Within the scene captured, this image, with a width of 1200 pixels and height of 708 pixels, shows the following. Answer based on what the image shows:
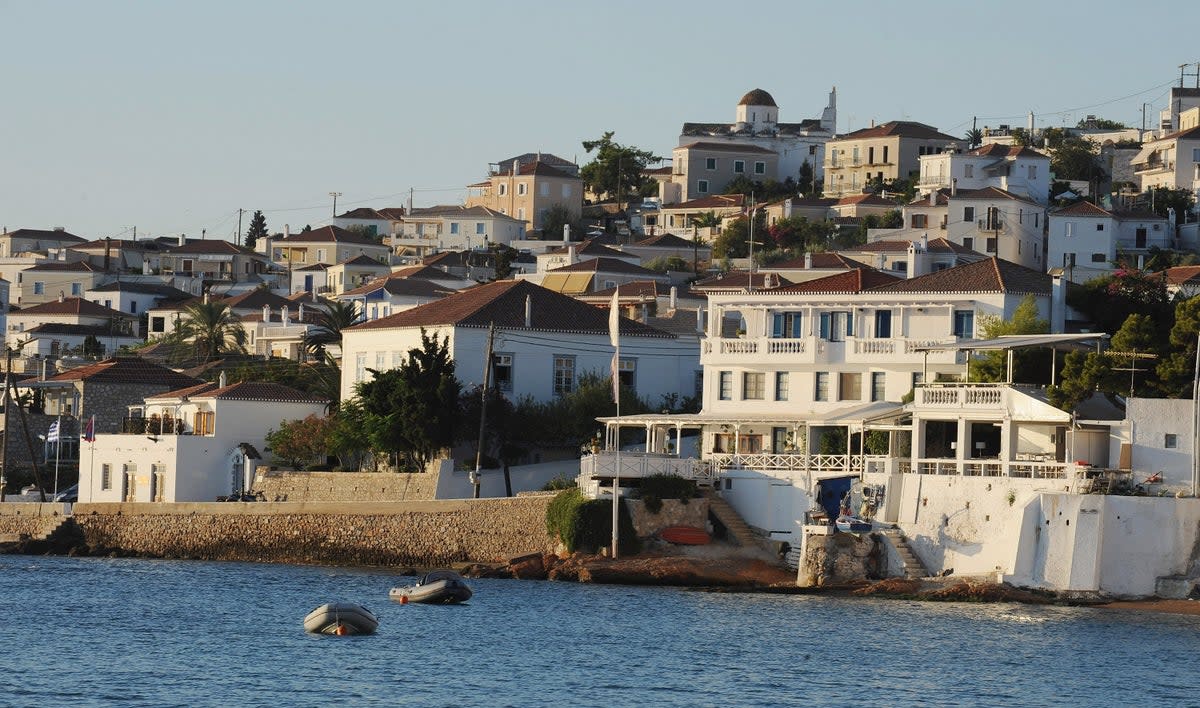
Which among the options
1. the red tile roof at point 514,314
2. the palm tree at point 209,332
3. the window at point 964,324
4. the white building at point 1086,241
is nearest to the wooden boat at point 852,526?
the window at point 964,324

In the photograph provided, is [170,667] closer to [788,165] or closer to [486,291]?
[486,291]

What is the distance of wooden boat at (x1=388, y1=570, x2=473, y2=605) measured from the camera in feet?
180

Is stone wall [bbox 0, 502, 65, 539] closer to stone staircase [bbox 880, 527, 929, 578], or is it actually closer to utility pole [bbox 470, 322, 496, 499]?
utility pole [bbox 470, 322, 496, 499]

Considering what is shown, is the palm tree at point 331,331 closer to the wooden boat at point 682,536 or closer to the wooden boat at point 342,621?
the wooden boat at point 682,536

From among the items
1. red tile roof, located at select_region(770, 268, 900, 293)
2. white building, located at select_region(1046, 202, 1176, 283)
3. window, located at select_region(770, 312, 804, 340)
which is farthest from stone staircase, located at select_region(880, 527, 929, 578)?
white building, located at select_region(1046, 202, 1176, 283)

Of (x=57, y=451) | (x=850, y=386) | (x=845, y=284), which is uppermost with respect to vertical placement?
(x=845, y=284)

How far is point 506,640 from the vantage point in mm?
47750

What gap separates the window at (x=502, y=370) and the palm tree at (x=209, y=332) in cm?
2968

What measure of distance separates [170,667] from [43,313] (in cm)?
8718

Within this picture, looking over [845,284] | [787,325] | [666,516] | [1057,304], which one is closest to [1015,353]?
[1057,304]

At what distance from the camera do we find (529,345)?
2977 inches

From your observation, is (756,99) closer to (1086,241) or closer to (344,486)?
(1086,241)

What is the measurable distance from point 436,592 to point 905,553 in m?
12.8

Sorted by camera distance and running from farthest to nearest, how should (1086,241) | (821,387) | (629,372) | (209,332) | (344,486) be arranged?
(1086,241), (209,332), (629,372), (344,486), (821,387)
